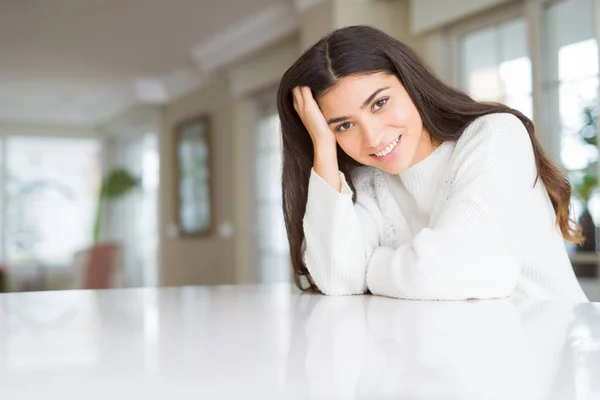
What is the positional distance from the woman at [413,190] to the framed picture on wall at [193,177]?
5.92 m

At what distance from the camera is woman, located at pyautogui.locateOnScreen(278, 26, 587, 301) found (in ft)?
3.78

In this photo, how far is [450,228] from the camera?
3.78 ft

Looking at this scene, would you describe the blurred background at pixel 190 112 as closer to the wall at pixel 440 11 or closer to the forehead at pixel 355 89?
the wall at pixel 440 11

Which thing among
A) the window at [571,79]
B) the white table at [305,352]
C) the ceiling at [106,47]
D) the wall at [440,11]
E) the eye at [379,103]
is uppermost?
the ceiling at [106,47]

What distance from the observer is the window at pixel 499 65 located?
3.80 m

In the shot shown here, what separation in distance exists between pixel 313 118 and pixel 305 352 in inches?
32.9

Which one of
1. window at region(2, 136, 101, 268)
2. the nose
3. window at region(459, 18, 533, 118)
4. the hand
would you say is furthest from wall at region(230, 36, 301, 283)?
the nose

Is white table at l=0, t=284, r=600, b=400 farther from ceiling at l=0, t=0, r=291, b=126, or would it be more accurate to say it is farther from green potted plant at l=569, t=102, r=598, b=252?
ceiling at l=0, t=0, r=291, b=126

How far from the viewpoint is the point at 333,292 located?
1312mm

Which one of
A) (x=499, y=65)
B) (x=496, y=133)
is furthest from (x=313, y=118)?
(x=499, y=65)

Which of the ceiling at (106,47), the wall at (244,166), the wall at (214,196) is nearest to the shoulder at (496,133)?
the ceiling at (106,47)

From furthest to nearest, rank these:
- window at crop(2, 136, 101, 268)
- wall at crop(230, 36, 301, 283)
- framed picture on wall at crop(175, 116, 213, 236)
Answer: window at crop(2, 136, 101, 268) < framed picture on wall at crop(175, 116, 213, 236) < wall at crop(230, 36, 301, 283)

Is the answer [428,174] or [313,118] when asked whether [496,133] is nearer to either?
[428,174]

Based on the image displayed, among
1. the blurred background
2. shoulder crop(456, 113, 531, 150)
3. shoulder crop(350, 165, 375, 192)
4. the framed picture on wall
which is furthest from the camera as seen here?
the framed picture on wall
